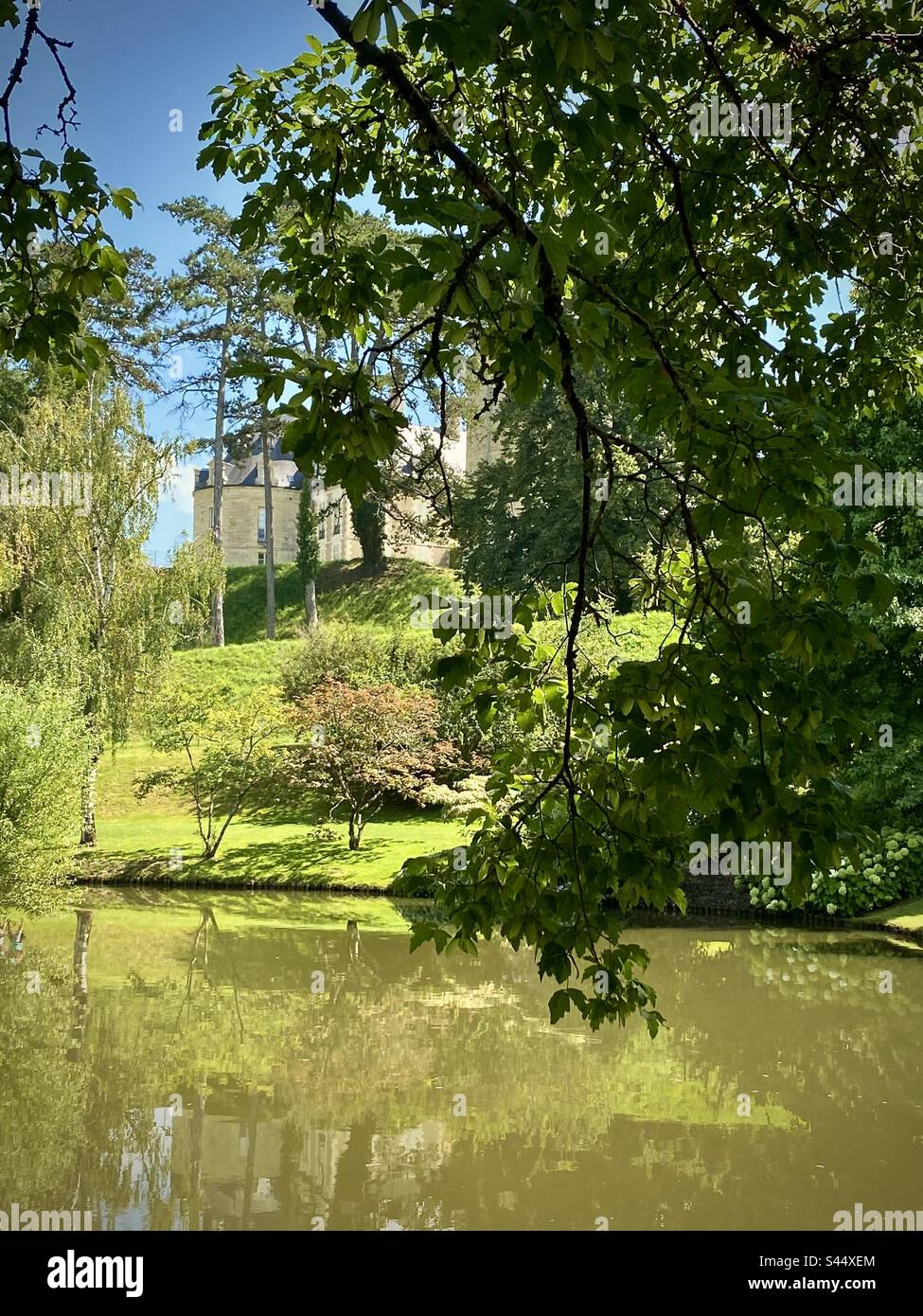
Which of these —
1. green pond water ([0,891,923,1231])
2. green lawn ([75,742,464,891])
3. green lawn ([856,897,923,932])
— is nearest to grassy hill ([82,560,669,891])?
green lawn ([75,742,464,891])

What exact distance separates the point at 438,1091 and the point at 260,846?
10002 mm

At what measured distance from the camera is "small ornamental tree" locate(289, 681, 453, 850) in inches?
651

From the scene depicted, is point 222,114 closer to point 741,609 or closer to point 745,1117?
point 741,609

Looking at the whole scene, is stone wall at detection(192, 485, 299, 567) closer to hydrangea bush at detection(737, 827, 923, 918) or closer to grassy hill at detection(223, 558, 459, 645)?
grassy hill at detection(223, 558, 459, 645)

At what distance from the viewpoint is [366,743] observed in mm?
16797

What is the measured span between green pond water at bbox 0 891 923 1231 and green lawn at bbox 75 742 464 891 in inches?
155

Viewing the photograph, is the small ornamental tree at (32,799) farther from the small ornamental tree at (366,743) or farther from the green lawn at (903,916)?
the green lawn at (903,916)

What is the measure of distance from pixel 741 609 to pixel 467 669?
667mm

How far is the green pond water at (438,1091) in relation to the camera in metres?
5.12

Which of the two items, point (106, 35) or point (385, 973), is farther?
point (106, 35)

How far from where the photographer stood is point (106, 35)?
1303 cm

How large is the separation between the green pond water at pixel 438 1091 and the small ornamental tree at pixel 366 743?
5.56 meters

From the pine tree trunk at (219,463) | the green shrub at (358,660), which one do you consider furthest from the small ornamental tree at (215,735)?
the pine tree trunk at (219,463)
